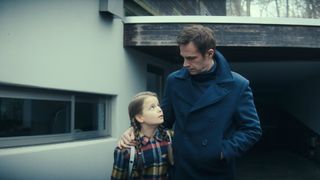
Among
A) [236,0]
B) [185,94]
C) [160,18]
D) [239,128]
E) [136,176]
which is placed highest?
[236,0]

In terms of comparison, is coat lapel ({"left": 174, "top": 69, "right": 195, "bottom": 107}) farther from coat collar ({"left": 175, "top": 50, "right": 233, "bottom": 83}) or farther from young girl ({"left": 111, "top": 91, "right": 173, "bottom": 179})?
young girl ({"left": 111, "top": 91, "right": 173, "bottom": 179})

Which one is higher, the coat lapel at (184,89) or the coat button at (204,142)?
the coat lapel at (184,89)

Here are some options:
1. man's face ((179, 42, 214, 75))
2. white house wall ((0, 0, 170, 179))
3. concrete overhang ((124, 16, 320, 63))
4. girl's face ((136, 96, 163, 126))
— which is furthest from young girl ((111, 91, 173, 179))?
concrete overhang ((124, 16, 320, 63))

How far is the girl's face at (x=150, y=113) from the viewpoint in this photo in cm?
283

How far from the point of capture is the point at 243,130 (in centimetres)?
266

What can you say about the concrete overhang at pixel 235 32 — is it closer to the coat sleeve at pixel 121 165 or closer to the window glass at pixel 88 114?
the window glass at pixel 88 114

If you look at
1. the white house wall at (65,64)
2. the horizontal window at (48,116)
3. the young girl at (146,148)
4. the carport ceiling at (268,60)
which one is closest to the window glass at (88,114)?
the horizontal window at (48,116)

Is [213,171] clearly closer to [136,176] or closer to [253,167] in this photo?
[136,176]

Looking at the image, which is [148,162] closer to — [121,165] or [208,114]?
[121,165]

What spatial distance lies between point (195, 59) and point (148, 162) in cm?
72

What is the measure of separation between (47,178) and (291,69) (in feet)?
25.0

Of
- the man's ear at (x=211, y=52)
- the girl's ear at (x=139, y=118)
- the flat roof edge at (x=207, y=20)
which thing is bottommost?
the girl's ear at (x=139, y=118)

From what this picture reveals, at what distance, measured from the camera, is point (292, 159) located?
13.6 meters

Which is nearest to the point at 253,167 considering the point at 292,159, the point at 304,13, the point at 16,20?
the point at 292,159
